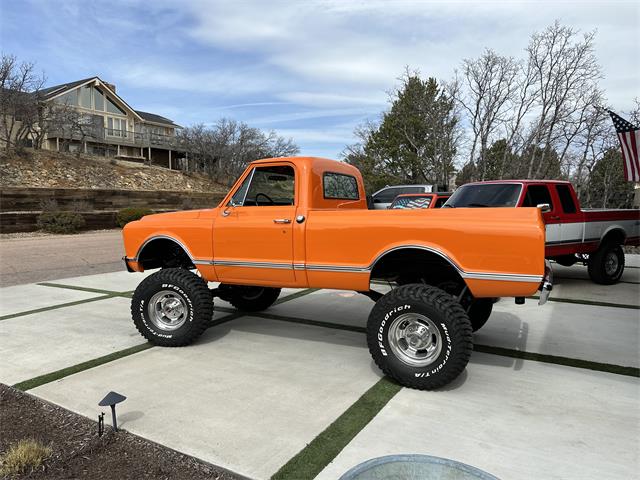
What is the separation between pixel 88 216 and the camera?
2061cm

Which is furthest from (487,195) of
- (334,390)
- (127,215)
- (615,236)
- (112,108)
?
(112,108)

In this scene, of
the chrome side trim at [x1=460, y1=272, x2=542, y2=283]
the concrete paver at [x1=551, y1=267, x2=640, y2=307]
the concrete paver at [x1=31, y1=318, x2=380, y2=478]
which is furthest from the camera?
the concrete paver at [x1=551, y1=267, x2=640, y2=307]

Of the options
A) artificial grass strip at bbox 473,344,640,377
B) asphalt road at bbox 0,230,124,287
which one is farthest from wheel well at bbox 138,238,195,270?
asphalt road at bbox 0,230,124,287

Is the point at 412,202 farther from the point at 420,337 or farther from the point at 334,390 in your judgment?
the point at 334,390

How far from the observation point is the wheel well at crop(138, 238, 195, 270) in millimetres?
5340

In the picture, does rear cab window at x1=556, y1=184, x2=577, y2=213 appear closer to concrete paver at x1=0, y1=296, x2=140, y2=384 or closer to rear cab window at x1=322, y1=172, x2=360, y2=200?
rear cab window at x1=322, y1=172, x2=360, y2=200

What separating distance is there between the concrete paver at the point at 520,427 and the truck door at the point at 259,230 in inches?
68.6

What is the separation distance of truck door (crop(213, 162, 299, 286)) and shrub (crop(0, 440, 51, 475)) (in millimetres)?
2309

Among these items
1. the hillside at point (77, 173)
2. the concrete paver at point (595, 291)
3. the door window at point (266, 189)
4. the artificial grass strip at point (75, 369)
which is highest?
the hillside at point (77, 173)

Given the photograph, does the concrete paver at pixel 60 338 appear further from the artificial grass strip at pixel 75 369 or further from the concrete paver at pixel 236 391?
the concrete paver at pixel 236 391

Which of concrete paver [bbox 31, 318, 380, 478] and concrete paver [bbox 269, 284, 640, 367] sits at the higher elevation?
concrete paver [bbox 269, 284, 640, 367]

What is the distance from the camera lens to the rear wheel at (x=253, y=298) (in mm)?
6145

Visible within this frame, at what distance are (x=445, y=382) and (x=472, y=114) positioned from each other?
20507 mm

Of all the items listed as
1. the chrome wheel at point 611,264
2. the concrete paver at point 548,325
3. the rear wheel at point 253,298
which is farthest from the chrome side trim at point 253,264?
the chrome wheel at point 611,264
